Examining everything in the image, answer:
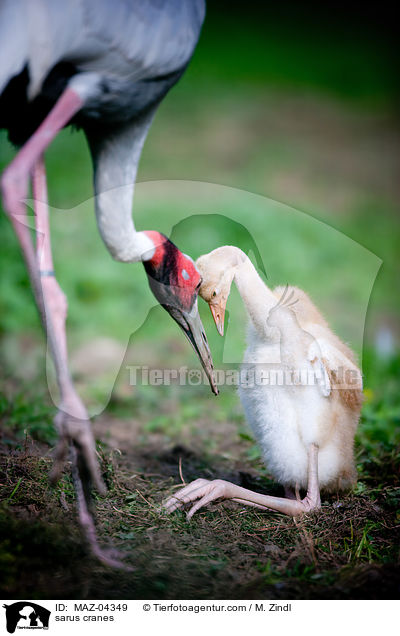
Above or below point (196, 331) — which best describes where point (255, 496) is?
below

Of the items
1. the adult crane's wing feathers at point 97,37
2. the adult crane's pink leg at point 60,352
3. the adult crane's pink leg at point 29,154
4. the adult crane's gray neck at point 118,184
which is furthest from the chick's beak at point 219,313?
the adult crane's wing feathers at point 97,37

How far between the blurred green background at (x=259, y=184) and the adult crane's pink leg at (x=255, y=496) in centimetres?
62

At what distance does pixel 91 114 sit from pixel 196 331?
100 cm

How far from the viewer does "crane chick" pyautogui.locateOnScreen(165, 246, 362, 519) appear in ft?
8.85

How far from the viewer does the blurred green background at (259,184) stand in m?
4.16

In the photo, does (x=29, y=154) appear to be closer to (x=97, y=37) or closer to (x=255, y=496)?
(x=97, y=37)

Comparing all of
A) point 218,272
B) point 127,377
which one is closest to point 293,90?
point 127,377

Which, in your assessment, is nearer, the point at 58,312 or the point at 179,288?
the point at 58,312

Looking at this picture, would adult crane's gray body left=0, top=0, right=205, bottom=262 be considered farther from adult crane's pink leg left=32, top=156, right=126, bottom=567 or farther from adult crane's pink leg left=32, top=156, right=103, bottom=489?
adult crane's pink leg left=32, top=156, right=126, bottom=567

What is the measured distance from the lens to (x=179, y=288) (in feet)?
9.61

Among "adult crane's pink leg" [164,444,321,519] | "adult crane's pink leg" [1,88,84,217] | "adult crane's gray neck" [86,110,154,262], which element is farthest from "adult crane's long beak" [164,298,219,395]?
"adult crane's pink leg" [1,88,84,217]

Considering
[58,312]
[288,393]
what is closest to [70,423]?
[58,312]

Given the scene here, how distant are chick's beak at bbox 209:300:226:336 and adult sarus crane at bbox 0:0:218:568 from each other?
14cm

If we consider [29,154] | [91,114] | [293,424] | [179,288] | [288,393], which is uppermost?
[91,114]
